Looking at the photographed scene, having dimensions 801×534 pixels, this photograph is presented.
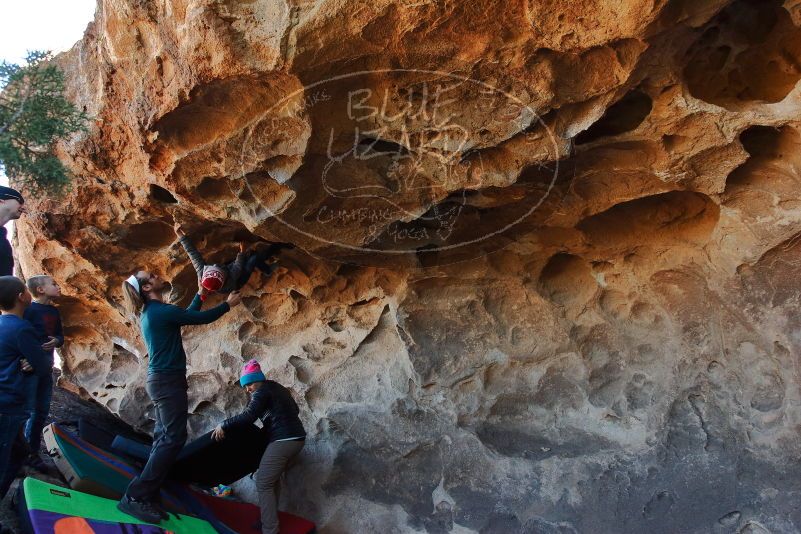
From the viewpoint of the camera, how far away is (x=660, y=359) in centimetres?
372

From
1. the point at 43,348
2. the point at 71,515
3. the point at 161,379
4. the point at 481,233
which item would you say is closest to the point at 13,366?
the point at 43,348

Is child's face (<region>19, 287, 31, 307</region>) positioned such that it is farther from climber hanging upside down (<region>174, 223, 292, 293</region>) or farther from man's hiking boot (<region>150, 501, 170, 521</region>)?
man's hiking boot (<region>150, 501, 170, 521</region>)

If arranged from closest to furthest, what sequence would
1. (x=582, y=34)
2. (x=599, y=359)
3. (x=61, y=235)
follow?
(x=582, y=34) < (x=599, y=359) < (x=61, y=235)

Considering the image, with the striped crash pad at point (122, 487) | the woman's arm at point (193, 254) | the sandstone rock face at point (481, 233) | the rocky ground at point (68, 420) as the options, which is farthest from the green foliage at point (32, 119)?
the rocky ground at point (68, 420)

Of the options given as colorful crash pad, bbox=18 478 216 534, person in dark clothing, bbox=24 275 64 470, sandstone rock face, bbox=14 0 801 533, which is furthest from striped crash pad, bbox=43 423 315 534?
sandstone rock face, bbox=14 0 801 533

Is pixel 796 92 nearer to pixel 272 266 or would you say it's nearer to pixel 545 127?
pixel 545 127

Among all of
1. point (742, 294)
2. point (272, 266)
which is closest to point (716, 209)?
point (742, 294)

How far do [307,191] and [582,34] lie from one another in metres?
1.53

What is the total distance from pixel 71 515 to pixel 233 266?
1668 millimetres

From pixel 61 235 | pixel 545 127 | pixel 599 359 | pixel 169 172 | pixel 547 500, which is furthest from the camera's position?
pixel 61 235

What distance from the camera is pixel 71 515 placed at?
2779mm

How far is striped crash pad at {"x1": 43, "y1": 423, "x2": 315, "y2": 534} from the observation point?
10.7 feet

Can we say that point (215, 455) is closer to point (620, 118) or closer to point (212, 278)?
point (212, 278)

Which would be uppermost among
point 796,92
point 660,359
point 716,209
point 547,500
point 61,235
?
point 61,235
